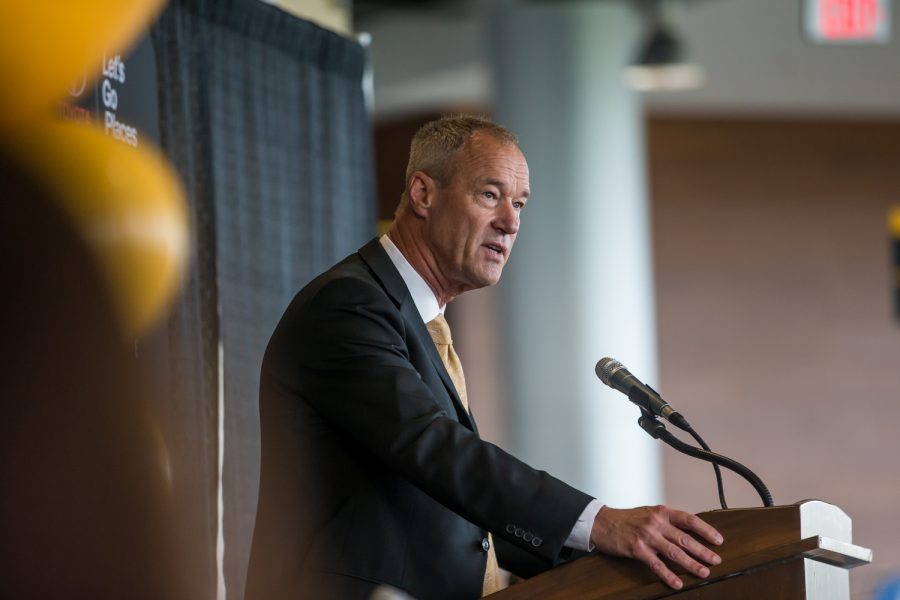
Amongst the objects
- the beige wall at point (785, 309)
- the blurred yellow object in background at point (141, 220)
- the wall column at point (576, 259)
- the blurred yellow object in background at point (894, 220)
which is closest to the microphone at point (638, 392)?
the blurred yellow object in background at point (141, 220)

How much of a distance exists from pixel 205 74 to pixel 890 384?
28.9 feet

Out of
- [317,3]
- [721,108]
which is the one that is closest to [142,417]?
[317,3]

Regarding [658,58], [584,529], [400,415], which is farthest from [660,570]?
[658,58]

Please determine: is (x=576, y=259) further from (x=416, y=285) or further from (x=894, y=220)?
(x=416, y=285)

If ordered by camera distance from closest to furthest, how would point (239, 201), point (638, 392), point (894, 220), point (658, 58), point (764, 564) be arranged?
point (764, 564) < point (638, 392) < point (239, 201) < point (658, 58) < point (894, 220)

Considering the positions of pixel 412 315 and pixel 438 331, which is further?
pixel 438 331

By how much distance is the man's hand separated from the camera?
1.71 metres

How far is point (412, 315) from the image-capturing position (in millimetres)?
2113

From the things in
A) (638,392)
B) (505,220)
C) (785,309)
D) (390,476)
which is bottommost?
(390,476)

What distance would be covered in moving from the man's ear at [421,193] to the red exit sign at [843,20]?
17.9 feet

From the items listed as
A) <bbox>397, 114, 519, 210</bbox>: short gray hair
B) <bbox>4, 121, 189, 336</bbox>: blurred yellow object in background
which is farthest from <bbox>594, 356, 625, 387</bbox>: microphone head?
<bbox>4, 121, 189, 336</bbox>: blurred yellow object in background

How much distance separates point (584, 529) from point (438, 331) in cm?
53

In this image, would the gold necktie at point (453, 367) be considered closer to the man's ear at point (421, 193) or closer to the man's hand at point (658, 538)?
the man's ear at point (421, 193)

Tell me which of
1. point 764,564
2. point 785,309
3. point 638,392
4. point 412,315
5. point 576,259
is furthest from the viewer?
point 785,309
